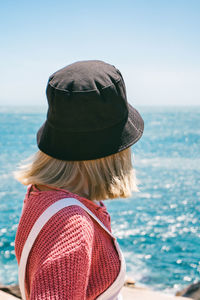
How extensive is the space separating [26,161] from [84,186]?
35 cm

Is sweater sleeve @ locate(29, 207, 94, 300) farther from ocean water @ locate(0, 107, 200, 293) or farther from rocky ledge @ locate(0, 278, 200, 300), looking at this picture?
ocean water @ locate(0, 107, 200, 293)

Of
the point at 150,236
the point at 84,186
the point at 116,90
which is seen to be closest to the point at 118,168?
the point at 84,186

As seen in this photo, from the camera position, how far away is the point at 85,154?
4.55 feet

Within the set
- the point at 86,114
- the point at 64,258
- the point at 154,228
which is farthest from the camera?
the point at 154,228

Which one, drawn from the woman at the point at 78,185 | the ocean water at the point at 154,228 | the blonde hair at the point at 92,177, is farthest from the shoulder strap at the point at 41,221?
the ocean water at the point at 154,228

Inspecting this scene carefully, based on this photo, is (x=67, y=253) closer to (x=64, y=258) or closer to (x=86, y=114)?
(x=64, y=258)

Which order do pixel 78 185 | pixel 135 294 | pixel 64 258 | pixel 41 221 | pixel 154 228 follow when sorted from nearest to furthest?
pixel 64 258
pixel 41 221
pixel 78 185
pixel 135 294
pixel 154 228

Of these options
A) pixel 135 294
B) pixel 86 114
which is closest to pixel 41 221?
pixel 86 114

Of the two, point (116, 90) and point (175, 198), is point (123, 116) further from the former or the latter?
point (175, 198)

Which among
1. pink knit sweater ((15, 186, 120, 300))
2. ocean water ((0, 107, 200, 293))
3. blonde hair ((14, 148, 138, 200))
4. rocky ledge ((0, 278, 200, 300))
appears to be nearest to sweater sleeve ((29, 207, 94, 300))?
pink knit sweater ((15, 186, 120, 300))

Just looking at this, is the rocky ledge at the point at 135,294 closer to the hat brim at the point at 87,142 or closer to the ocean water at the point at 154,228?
the ocean water at the point at 154,228

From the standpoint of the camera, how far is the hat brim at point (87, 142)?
1.38m

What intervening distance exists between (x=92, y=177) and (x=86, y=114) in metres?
0.28

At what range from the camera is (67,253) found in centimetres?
A: 109
